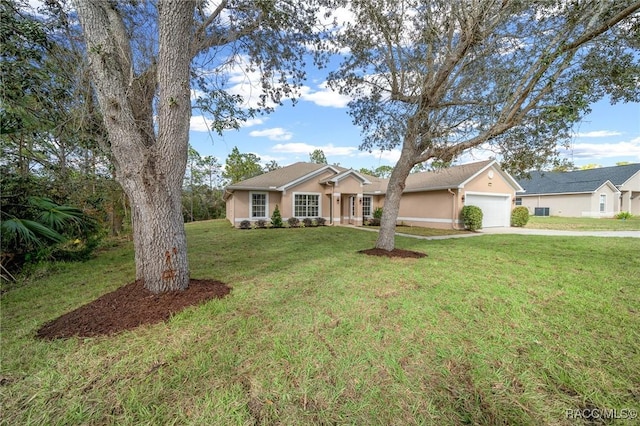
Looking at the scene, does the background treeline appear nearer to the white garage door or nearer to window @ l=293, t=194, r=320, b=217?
window @ l=293, t=194, r=320, b=217

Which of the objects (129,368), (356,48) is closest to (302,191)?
(356,48)

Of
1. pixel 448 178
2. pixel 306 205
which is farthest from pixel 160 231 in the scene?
pixel 448 178

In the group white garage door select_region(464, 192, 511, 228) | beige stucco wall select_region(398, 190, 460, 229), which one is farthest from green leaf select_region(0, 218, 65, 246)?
white garage door select_region(464, 192, 511, 228)

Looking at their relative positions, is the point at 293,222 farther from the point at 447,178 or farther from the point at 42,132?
the point at 42,132

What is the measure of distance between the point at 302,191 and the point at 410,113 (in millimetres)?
10773

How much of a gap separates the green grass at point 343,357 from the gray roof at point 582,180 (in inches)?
975

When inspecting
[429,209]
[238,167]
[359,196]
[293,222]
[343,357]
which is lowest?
[343,357]

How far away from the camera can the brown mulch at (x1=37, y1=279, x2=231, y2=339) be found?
318 centimetres

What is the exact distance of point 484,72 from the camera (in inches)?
262

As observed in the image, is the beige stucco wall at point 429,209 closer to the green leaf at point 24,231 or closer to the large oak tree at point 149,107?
the large oak tree at point 149,107

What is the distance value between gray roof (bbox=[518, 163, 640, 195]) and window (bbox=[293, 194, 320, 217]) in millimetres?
19021

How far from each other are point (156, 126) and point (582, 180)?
35.7 m

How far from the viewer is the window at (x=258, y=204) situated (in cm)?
1636

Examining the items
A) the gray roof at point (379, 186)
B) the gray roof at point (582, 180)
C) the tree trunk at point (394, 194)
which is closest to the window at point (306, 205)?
the gray roof at point (379, 186)
